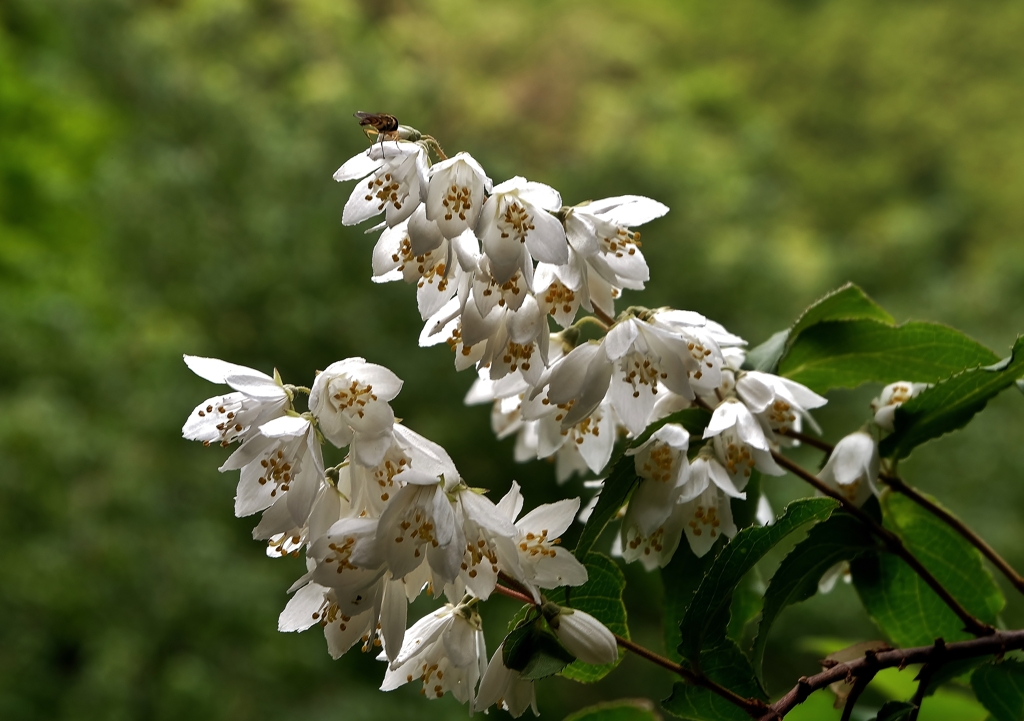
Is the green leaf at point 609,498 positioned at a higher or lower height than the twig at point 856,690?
higher

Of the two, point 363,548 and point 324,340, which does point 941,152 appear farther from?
point 363,548

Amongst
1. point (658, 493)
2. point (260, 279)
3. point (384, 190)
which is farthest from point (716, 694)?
point (260, 279)

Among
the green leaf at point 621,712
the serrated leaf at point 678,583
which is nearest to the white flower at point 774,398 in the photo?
the serrated leaf at point 678,583

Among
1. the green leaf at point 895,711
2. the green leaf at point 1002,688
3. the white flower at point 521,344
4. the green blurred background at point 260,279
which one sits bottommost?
the green blurred background at point 260,279

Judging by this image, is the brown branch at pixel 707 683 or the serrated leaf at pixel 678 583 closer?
the brown branch at pixel 707 683

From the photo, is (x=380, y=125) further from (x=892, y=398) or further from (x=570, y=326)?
(x=892, y=398)

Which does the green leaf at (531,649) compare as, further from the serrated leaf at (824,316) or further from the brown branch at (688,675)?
the serrated leaf at (824,316)

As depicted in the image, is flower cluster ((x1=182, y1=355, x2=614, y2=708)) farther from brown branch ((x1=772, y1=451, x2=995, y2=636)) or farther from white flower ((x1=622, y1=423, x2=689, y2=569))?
brown branch ((x1=772, y1=451, x2=995, y2=636))
